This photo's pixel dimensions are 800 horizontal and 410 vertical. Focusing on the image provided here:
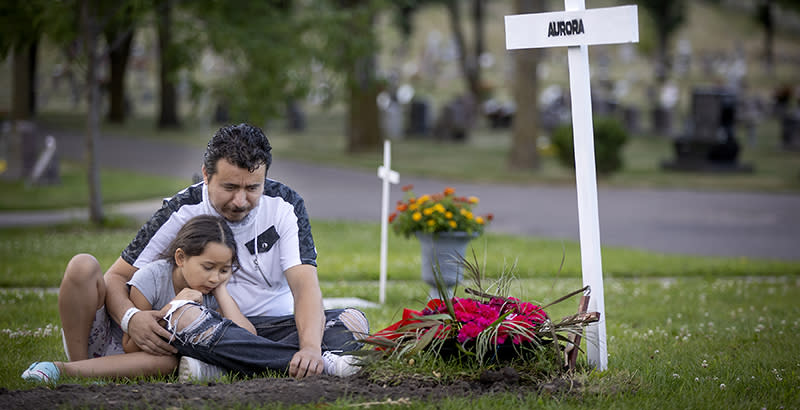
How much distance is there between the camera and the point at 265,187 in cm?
496

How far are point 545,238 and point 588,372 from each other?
8209 millimetres

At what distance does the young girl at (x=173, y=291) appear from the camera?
4570 mm

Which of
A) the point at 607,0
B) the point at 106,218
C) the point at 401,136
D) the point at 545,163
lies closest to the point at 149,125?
the point at 401,136

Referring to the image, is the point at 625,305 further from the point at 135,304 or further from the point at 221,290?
the point at 135,304

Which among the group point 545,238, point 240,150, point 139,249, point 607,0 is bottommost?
point 545,238

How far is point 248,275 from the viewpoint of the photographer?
16.0 feet

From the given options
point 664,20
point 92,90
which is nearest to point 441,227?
point 92,90

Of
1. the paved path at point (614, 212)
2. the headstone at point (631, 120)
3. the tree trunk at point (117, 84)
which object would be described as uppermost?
the tree trunk at point (117, 84)

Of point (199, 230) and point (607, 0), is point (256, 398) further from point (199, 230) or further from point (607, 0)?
point (607, 0)

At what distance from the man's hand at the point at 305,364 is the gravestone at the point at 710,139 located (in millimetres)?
19583

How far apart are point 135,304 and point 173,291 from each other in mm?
207

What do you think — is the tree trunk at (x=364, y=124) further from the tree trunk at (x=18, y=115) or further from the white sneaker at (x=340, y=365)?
the white sneaker at (x=340, y=365)

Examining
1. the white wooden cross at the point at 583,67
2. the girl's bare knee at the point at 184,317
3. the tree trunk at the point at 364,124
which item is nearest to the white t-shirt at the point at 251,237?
the girl's bare knee at the point at 184,317

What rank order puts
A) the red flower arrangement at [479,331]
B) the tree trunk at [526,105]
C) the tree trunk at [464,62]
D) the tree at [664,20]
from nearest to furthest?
the red flower arrangement at [479,331]
the tree trunk at [526,105]
the tree trunk at [464,62]
the tree at [664,20]
